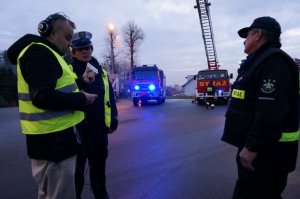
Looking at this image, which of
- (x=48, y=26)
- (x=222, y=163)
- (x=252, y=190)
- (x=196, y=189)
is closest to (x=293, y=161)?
(x=252, y=190)

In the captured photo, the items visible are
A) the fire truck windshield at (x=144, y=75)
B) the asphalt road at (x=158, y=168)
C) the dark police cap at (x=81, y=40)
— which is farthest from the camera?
the fire truck windshield at (x=144, y=75)

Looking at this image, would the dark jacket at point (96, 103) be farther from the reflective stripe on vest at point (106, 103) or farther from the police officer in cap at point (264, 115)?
the police officer in cap at point (264, 115)

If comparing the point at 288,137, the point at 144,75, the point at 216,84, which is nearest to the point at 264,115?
the point at 288,137

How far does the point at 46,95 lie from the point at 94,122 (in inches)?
67.4

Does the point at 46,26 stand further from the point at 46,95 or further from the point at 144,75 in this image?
the point at 144,75

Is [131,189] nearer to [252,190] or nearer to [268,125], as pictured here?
[252,190]

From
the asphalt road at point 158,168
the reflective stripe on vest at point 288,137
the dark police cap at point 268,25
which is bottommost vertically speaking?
the asphalt road at point 158,168

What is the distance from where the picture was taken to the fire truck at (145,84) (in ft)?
87.2

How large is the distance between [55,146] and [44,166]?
0.62ft

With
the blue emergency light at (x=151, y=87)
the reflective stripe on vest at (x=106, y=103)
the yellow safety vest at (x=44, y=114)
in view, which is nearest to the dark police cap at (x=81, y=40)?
the reflective stripe on vest at (x=106, y=103)

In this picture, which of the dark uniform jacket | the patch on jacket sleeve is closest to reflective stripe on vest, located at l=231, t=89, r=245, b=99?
the dark uniform jacket

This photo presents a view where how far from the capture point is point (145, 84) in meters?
26.8

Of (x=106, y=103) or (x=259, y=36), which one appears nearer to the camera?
(x=259, y=36)

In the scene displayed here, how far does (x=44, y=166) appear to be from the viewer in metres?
2.74
